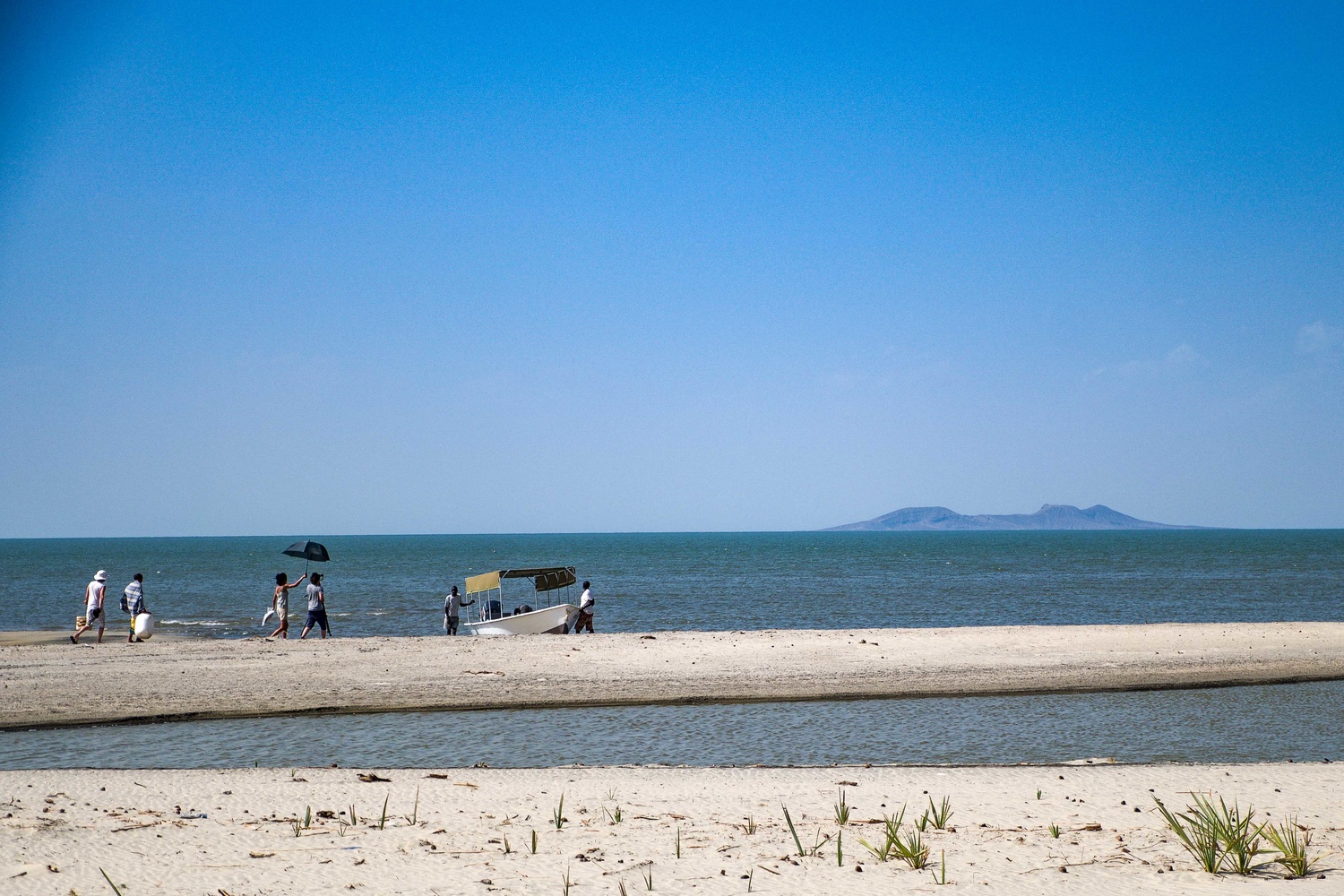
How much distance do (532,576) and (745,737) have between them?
1976 centimetres

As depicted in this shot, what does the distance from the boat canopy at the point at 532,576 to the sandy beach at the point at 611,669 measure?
4708 millimetres

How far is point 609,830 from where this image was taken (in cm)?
966

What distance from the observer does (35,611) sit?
48531 millimetres

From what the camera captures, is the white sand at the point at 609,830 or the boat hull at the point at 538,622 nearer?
the white sand at the point at 609,830

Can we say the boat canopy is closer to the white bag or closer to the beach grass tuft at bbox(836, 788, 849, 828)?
the white bag

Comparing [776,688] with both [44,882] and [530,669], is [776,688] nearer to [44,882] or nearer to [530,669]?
[530,669]

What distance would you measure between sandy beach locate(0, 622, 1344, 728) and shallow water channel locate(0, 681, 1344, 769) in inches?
34.0

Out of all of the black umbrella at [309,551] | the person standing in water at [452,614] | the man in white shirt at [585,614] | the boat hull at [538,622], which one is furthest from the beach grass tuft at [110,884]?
the person standing in water at [452,614]

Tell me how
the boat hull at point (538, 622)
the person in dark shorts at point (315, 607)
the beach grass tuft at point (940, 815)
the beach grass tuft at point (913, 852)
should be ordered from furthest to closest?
the boat hull at point (538, 622) → the person in dark shorts at point (315, 607) → the beach grass tuft at point (940, 815) → the beach grass tuft at point (913, 852)

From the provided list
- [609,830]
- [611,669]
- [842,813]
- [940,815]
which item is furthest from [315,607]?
[940,815]

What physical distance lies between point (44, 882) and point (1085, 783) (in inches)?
430

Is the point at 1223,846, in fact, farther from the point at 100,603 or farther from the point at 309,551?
the point at 100,603

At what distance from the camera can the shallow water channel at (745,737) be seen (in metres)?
14.4

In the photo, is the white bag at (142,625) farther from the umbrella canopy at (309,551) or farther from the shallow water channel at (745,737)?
the shallow water channel at (745,737)
